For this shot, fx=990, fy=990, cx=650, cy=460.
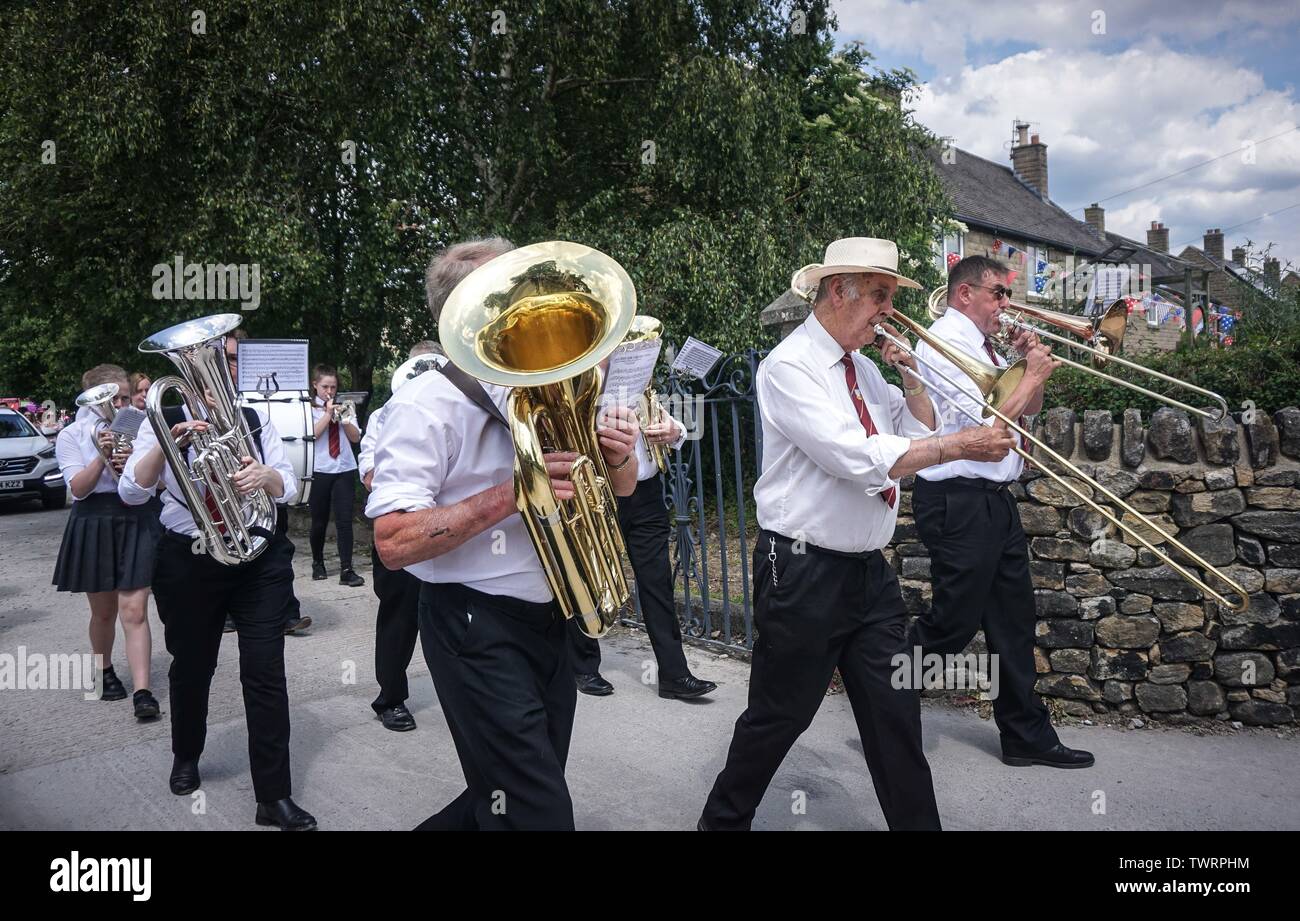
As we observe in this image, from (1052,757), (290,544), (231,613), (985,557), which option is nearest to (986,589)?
(985,557)

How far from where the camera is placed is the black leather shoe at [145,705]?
503 centimetres

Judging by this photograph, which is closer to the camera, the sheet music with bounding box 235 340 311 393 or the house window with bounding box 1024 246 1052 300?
the sheet music with bounding box 235 340 311 393

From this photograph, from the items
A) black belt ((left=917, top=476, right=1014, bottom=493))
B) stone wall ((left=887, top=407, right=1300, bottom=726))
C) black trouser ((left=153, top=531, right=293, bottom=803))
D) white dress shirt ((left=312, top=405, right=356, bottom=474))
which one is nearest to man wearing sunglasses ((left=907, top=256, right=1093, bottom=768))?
black belt ((left=917, top=476, right=1014, bottom=493))

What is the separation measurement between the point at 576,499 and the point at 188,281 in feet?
37.4

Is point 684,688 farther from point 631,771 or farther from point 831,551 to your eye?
point 831,551

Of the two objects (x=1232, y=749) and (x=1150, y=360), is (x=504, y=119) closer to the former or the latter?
(x=1150, y=360)

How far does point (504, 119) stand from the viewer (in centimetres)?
1174

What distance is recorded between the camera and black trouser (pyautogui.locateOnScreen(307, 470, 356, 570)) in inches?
353

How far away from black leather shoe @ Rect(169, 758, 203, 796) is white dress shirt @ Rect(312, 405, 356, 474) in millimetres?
5152

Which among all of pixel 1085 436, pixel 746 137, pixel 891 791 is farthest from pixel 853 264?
pixel 746 137

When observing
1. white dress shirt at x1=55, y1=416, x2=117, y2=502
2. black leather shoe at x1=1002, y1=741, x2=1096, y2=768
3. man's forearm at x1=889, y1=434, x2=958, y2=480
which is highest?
white dress shirt at x1=55, y1=416, x2=117, y2=502

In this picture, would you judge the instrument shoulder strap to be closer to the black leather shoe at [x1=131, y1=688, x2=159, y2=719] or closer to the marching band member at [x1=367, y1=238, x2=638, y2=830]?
the marching band member at [x1=367, y1=238, x2=638, y2=830]

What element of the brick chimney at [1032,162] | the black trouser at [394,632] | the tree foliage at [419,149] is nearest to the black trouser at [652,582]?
the black trouser at [394,632]

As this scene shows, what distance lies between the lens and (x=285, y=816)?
145 inches
